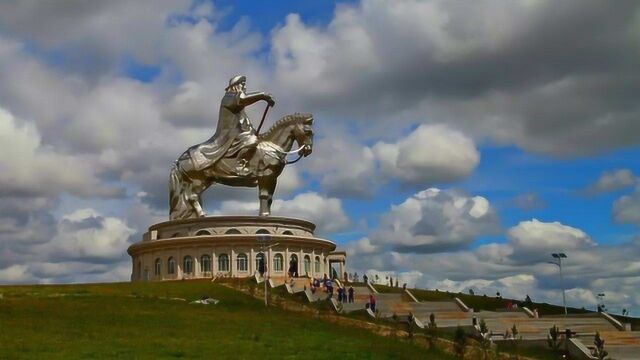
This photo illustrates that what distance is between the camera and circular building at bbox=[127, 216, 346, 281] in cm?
5556

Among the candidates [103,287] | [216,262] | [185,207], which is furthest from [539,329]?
[185,207]

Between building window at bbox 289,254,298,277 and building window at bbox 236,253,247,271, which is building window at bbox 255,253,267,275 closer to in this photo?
building window at bbox 236,253,247,271

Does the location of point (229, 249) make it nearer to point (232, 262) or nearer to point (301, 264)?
point (232, 262)

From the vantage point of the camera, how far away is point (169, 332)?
74.9ft

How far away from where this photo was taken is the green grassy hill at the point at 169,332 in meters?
18.6

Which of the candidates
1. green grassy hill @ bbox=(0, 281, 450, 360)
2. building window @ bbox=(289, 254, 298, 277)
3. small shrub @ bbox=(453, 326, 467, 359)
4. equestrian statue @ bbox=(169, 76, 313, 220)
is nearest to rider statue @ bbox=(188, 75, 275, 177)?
equestrian statue @ bbox=(169, 76, 313, 220)

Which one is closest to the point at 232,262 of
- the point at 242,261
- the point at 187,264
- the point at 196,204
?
the point at 242,261

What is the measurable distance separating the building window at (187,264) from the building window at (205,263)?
823 millimetres

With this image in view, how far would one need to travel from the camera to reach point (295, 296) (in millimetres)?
41344

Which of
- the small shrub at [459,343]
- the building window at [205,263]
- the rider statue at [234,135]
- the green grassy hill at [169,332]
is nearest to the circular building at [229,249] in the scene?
the building window at [205,263]

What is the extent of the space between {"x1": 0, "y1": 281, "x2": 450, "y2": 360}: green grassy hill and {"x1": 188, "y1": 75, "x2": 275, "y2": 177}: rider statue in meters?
23.1

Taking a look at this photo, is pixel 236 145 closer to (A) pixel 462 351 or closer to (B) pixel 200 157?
(B) pixel 200 157

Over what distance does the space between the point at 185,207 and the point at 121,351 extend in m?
40.8

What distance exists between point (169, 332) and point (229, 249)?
1300 inches
